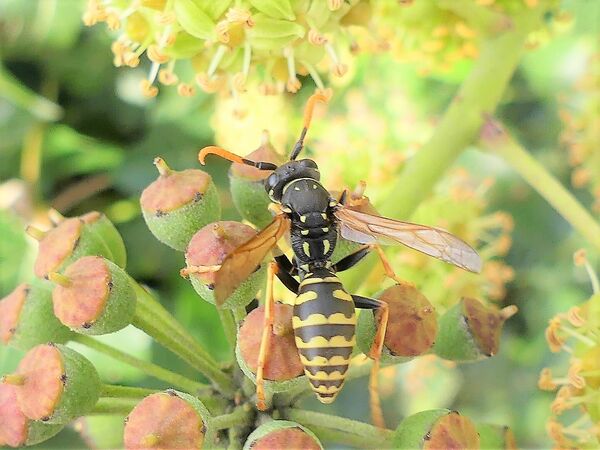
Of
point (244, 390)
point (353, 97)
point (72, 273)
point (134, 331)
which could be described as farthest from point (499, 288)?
point (72, 273)

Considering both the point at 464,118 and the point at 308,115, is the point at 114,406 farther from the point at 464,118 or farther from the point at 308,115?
the point at 464,118

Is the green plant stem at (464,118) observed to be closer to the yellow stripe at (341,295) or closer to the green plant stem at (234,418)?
the yellow stripe at (341,295)

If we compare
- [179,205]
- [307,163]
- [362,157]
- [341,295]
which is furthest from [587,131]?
[179,205]

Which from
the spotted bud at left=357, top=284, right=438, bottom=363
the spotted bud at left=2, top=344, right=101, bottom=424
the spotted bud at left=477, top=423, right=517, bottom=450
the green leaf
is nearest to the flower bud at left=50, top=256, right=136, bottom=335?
the spotted bud at left=2, top=344, right=101, bottom=424

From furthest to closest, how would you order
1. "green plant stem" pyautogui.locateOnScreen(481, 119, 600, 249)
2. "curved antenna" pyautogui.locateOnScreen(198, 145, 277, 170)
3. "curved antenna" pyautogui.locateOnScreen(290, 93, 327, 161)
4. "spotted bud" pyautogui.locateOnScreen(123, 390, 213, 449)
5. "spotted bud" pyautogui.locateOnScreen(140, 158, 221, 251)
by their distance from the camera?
"green plant stem" pyautogui.locateOnScreen(481, 119, 600, 249) < "curved antenna" pyautogui.locateOnScreen(290, 93, 327, 161) < "curved antenna" pyautogui.locateOnScreen(198, 145, 277, 170) < "spotted bud" pyautogui.locateOnScreen(140, 158, 221, 251) < "spotted bud" pyautogui.locateOnScreen(123, 390, 213, 449)

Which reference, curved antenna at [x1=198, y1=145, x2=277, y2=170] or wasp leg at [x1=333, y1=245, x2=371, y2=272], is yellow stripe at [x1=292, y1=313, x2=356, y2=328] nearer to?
wasp leg at [x1=333, y1=245, x2=371, y2=272]

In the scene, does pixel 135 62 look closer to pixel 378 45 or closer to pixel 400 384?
pixel 378 45
